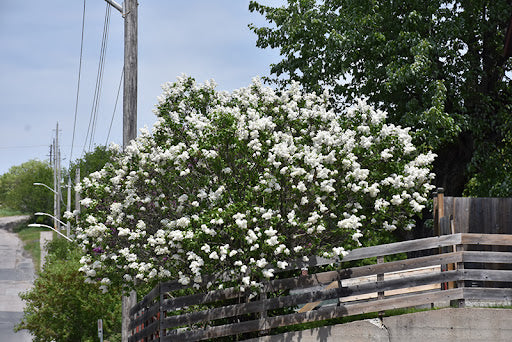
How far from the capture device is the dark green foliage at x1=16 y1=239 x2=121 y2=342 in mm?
24891

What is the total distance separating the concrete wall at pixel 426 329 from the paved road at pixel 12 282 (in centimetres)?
3020

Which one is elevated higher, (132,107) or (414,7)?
(414,7)

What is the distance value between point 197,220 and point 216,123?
1.95 metres

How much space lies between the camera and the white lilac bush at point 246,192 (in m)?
11.4

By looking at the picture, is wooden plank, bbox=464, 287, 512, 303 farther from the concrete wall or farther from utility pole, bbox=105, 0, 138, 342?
utility pole, bbox=105, 0, 138, 342

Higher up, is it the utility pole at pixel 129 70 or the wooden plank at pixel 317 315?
the utility pole at pixel 129 70

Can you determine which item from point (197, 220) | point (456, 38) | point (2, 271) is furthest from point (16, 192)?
point (197, 220)

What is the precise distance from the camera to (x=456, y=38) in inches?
853

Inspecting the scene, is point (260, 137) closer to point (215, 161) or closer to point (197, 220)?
point (215, 161)

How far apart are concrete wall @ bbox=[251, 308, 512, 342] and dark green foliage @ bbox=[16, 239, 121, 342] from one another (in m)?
13.3

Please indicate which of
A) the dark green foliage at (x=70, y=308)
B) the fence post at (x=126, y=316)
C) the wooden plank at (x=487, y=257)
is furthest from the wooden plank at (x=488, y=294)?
the dark green foliage at (x=70, y=308)

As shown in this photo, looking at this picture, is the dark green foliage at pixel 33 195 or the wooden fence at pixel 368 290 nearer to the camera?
the wooden fence at pixel 368 290

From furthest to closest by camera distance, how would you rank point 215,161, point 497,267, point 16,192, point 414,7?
point 16,192
point 414,7
point 497,267
point 215,161

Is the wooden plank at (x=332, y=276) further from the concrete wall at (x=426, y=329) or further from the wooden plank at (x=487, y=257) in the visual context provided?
the concrete wall at (x=426, y=329)
